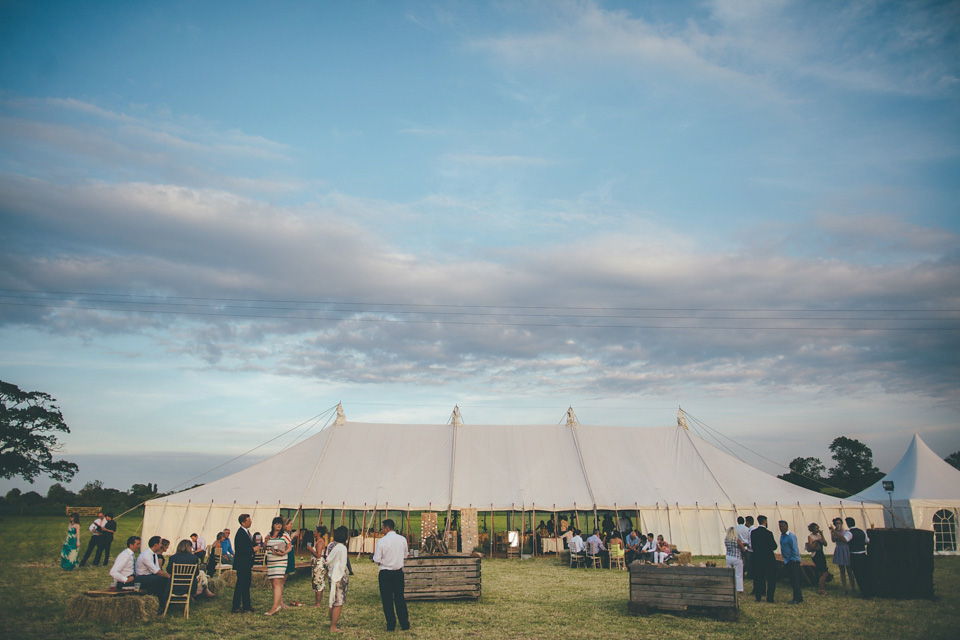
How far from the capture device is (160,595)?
979cm

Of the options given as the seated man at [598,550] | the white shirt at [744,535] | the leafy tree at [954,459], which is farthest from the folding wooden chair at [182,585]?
the leafy tree at [954,459]

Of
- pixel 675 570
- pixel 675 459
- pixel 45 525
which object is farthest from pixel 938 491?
pixel 45 525

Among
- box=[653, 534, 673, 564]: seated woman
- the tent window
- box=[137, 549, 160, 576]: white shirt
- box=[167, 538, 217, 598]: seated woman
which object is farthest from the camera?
the tent window

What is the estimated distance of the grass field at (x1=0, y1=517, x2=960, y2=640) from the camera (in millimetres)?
8391

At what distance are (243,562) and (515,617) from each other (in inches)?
169

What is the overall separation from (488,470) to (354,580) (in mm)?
8480

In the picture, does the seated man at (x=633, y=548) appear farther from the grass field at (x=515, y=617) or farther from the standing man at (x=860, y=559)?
the standing man at (x=860, y=559)

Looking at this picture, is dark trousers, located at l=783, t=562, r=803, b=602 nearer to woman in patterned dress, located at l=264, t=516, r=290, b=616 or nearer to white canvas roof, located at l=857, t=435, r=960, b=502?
woman in patterned dress, located at l=264, t=516, r=290, b=616

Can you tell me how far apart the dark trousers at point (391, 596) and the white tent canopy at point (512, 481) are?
11834 mm

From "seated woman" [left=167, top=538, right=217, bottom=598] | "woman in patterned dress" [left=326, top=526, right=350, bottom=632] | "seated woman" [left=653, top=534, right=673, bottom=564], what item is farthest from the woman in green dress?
"seated woman" [left=653, top=534, right=673, bottom=564]

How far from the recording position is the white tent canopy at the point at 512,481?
20.3 m

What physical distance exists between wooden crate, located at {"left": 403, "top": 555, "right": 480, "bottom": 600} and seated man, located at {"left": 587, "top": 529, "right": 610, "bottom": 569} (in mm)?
7393

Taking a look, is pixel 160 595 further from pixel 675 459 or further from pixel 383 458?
pixel 675 459

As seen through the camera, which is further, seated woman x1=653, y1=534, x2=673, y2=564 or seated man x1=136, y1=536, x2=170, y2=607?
seated woman x1=653, y1=534, x2=673, y2=564
